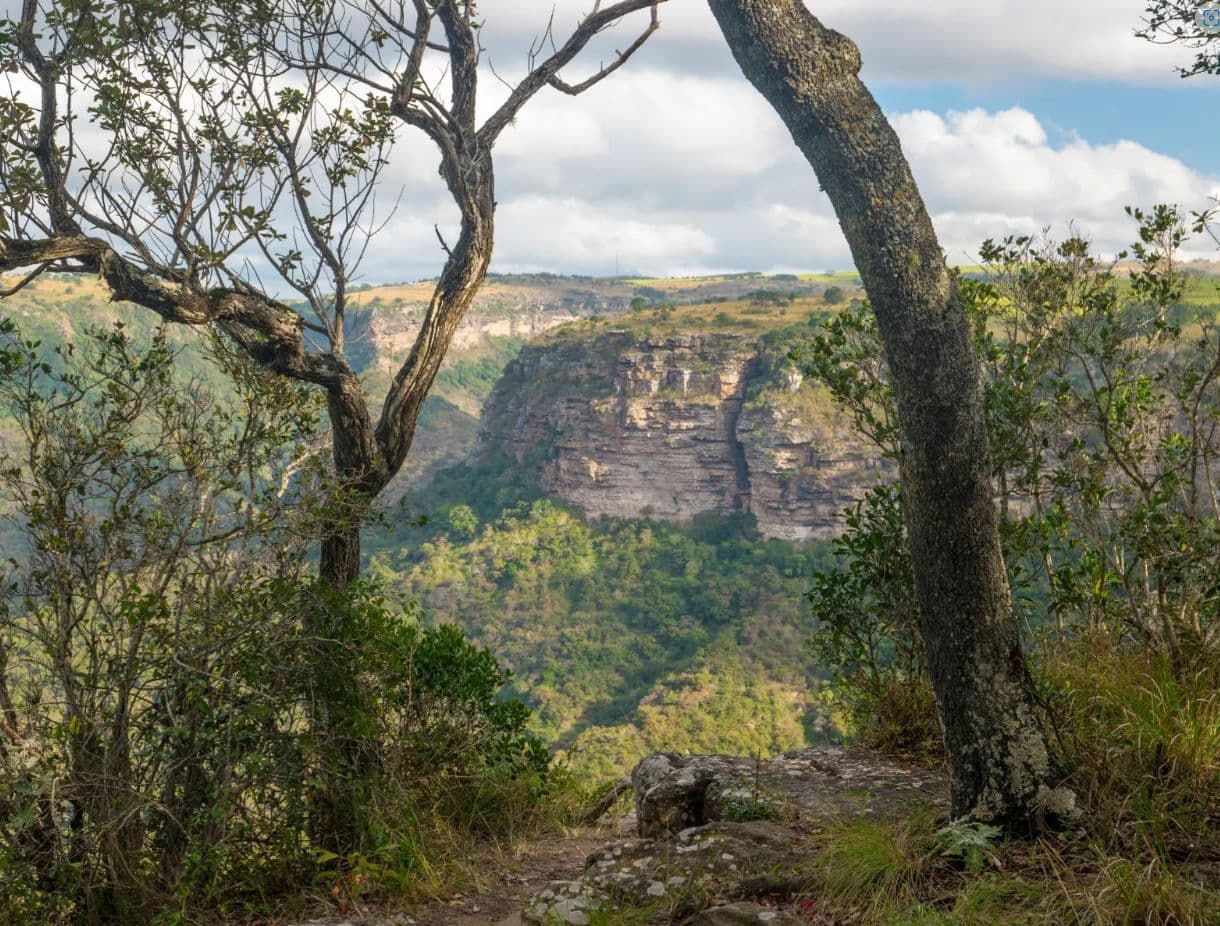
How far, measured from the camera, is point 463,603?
69.9 meters

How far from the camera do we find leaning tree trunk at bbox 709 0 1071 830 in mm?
3494

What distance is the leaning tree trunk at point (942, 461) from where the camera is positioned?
3494 mm

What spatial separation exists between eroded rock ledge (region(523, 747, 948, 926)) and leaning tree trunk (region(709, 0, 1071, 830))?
712mm

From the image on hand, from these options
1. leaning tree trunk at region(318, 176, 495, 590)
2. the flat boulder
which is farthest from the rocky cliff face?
leaning tree trunk at region(318, 176, 495, 590)

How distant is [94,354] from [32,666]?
1.67 metres

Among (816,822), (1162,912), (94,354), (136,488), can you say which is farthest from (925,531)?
(94,354)

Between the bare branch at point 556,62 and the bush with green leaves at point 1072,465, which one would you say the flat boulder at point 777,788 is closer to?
the bush with green leaves at point 1072,465

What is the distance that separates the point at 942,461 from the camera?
352 centimetres

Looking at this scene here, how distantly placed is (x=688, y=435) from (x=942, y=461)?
248 feet

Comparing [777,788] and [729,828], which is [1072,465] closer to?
[777,788]

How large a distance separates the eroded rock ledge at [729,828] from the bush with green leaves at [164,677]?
1056 mm

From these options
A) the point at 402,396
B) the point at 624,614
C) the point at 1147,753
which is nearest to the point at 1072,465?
Answer: the point at 1147,753

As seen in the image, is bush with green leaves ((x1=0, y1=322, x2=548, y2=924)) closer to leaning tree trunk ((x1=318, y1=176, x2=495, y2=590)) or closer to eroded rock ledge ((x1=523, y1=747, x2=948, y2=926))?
leaning tree trunk ((x1=318, y1=176, x2=495, y2=590))

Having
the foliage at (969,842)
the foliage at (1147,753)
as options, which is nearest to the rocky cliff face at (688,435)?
the foliage at (1147,753)
